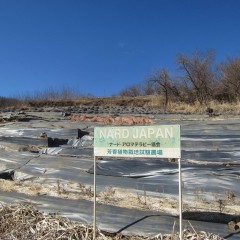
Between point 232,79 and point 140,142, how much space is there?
25.4 m

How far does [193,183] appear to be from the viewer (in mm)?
5055

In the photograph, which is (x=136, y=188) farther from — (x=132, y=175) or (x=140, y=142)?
(x=140, y=142)

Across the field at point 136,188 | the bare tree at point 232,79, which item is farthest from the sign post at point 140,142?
the bare tree at point 232,79

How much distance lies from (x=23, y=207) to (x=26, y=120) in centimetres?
915

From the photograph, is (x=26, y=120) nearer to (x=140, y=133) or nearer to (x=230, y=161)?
(x=230, y=161)

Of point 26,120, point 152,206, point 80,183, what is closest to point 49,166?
point 80,183

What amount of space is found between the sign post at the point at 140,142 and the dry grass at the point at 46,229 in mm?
245

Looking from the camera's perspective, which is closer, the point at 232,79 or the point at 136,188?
the point at 136,188

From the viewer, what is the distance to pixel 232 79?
27.8m

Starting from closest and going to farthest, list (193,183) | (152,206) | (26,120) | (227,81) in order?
1. (152,206)
2. (193,183)
3. (26,120)
4. (227,81)

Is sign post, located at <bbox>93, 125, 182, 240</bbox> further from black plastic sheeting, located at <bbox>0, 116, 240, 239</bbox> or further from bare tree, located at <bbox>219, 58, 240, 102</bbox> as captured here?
bare tree, located at <bbox>219, 58, 240, 102</bbox>

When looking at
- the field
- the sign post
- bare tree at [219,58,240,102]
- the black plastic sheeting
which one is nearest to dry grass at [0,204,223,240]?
the field

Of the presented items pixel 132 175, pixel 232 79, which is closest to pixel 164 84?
pixel 232 79

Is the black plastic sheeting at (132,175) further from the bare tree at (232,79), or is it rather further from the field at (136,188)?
the bare tree at (232,79)
